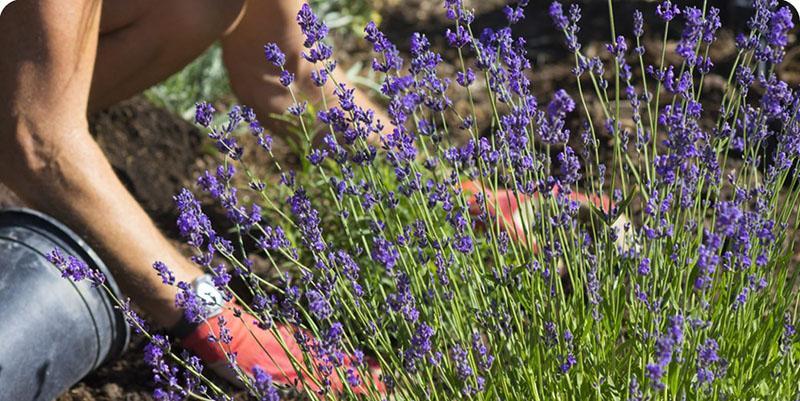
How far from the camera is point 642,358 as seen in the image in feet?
5.45

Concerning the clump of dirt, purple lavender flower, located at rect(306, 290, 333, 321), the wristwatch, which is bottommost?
purple lavender flower, located at rect(306, 290, 333, 321)

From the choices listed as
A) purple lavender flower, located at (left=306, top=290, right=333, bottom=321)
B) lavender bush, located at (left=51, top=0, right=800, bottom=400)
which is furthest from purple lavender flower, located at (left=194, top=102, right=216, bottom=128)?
purple lavender flower, located at (left=306, top=290, right=333, bottom=321)

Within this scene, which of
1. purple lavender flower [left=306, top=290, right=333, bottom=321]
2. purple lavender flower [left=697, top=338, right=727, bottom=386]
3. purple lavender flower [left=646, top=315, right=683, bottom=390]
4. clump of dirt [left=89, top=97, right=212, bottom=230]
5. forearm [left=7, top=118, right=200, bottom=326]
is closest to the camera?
purple lavender flower [left=646, top=315, right=683, bottom=390]

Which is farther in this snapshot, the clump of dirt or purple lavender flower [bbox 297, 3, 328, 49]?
the clump of dirt

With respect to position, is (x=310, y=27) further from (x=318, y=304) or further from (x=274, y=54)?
(x=318, y=304)

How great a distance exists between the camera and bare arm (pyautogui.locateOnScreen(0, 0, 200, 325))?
246 centimetres

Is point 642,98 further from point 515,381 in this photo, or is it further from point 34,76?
point 34,76

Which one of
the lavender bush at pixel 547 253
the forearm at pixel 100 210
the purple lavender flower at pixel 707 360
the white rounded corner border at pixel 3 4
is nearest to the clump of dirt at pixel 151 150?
the forearm at pixel 100 210

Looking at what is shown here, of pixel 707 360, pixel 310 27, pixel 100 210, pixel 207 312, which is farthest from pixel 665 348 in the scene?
pixel 100 210

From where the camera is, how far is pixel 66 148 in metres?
2.56

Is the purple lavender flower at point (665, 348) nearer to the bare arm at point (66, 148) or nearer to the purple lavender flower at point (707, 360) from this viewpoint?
the purple lavender flower at point (707, 360)

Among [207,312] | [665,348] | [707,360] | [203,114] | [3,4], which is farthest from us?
[207,312]

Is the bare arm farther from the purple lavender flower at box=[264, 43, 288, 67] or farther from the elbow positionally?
the purple lavender flower at box=[264, 43, 288, 67]

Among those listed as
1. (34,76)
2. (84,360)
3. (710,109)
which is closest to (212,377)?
(84,360)
